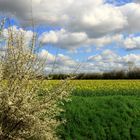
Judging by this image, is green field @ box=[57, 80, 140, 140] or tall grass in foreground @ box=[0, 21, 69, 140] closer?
tall grass in foreground @ box=[0, 21, 69, 140]

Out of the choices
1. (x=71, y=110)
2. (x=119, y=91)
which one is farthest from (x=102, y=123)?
(x=119, y=91)

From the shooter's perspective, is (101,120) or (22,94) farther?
(101,120)

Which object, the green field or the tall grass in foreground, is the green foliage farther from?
the tall grass in foreground

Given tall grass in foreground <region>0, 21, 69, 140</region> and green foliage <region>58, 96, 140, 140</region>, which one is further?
green foliage <region>58, 96, 140, 140</region>

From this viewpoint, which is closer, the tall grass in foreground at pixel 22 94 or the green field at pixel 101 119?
the tall grass in foreground at pixel 22 94

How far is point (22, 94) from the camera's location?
25.3 feet

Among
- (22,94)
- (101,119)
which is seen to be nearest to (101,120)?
(101,119)

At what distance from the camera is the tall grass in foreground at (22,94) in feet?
25.1

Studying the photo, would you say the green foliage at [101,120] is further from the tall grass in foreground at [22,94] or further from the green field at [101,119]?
the tall grass in foreground at [22,94]

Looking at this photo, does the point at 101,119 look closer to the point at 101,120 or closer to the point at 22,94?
the point at 101,120

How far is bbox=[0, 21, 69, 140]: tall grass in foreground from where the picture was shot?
7.64 metres

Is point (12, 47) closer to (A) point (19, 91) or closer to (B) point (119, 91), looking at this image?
(A) point (19, 91)

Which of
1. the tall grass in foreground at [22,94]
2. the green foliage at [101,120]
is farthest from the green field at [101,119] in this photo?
the tall grass in foreground at [22,94]

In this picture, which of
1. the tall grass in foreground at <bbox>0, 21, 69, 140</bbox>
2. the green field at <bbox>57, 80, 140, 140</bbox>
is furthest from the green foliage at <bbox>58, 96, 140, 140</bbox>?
the tall grass in foreground at <bbox>0, 21, 69, 140</bbox>
